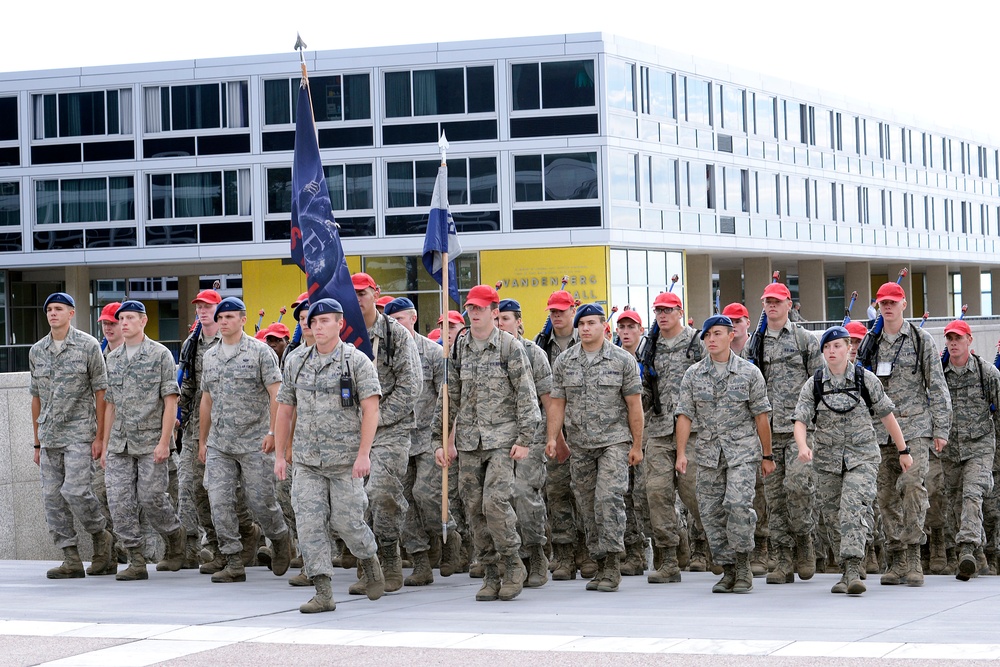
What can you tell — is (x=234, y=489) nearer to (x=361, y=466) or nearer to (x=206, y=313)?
(x=206, y=313)

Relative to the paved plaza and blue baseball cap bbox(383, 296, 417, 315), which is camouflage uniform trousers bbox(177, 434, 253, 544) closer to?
the paved plaza

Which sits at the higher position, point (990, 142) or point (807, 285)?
point (990, 142)

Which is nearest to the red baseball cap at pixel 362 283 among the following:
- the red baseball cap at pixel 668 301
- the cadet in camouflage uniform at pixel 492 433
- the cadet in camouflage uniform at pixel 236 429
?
the cadet in camouflage uniform at pixel 236 429

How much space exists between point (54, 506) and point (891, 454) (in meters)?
7.08

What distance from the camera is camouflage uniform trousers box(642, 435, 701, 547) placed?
36.1 ft

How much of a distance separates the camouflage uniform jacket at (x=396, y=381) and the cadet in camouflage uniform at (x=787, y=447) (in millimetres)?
3042

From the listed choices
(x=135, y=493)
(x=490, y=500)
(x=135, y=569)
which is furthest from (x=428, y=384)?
(x=135, y=569)

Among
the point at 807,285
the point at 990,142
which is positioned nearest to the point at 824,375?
the point at 807,285

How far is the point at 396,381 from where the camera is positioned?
10484 millimetres

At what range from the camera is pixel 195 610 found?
9.45 meters

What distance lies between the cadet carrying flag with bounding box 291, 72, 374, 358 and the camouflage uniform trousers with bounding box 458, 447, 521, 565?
127 centimetres

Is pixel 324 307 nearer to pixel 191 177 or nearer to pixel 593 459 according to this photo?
pixel 593 459

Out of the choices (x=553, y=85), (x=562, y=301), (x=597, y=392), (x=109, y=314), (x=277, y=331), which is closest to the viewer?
(x=597, y=392)

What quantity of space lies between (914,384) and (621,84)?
29.3 meters
